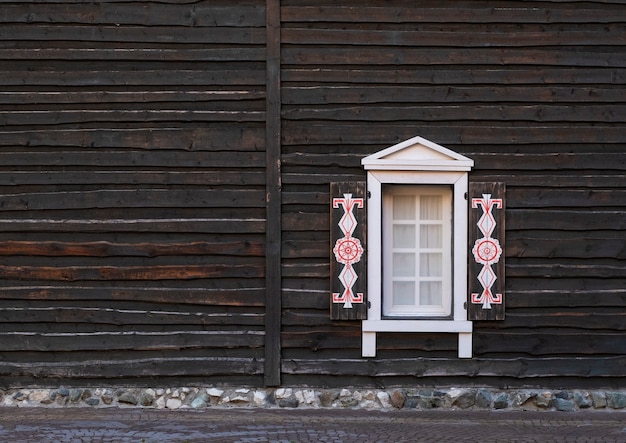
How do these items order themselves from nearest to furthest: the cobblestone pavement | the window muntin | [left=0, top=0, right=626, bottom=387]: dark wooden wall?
the cobblestone pavement, [left=0, top=0, right=626, bottom=387]: dark wooden wall, the window muntin

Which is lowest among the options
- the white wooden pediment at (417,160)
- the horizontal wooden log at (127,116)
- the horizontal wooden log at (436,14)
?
the white wooden pediment at (417,160)

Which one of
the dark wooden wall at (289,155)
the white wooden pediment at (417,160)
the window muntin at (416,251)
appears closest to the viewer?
the white wooden pediment at (417,160)

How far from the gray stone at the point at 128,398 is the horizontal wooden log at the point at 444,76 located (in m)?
3.50

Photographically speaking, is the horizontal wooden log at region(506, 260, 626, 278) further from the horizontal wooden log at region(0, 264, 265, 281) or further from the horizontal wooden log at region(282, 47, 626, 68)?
the horizontal wooden log at region(0, 264, 265, 281)

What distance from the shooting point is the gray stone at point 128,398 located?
11.4 meters

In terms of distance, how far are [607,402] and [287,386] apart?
3.21 meters

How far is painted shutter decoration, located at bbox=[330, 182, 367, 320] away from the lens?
11312mm

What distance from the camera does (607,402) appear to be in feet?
37.5

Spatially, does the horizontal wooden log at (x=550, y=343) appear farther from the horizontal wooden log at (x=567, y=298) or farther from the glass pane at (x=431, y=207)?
the glass pane at (x=431, y=207)

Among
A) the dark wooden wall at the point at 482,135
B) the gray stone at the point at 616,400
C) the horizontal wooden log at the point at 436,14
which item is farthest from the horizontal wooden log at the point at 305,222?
the gray stone at the point at 616,400

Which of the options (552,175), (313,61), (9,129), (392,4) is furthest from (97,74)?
(552,175)

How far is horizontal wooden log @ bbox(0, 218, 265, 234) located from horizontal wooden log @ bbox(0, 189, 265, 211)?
0.47 feet

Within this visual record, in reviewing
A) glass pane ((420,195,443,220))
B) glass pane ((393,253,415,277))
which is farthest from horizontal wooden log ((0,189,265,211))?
glass pane ((420,195,443,220))

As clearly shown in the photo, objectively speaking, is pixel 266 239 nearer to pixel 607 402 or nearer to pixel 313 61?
pixel 313 61
